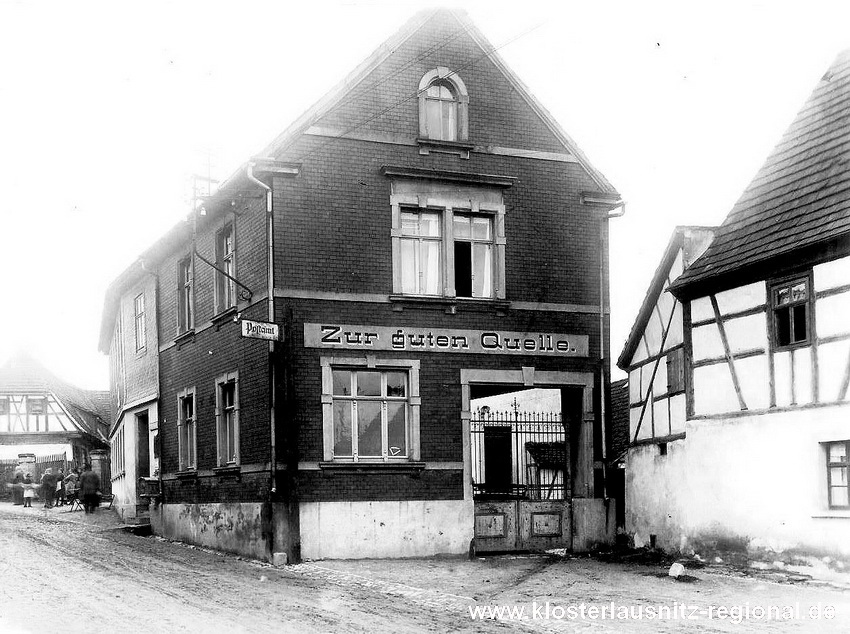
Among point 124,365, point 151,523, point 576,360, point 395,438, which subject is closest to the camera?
point 395,438

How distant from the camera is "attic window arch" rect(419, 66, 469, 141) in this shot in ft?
67.1

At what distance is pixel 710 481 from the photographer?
1823 centimetres

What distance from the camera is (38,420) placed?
5441 centimetres

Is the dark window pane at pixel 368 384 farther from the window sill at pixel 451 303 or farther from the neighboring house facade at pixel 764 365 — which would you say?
the neighboring house facade at pixel 764 365

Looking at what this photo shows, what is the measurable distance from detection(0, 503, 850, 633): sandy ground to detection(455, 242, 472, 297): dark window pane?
4.86 metres

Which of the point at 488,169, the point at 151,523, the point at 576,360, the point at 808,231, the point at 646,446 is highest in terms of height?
the point at 488,169

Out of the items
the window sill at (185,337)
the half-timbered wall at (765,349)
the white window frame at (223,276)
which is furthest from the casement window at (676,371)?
the window sill at (185,337)

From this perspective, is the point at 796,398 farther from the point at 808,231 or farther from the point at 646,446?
the point at 646,446

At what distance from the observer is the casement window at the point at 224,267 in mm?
21422

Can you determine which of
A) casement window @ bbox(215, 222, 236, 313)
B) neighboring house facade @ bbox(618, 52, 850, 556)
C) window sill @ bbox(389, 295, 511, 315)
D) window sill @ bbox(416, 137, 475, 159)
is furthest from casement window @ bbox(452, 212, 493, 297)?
casement window @ bbox(215, 222, 236, 313)

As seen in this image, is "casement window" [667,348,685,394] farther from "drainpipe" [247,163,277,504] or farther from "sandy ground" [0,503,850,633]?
"drainpipe" [247,163,277,504]

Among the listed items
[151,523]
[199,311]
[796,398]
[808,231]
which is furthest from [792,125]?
[151,523]

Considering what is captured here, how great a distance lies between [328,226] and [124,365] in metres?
13.1

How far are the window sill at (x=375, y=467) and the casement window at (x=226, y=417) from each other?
2753 mm
